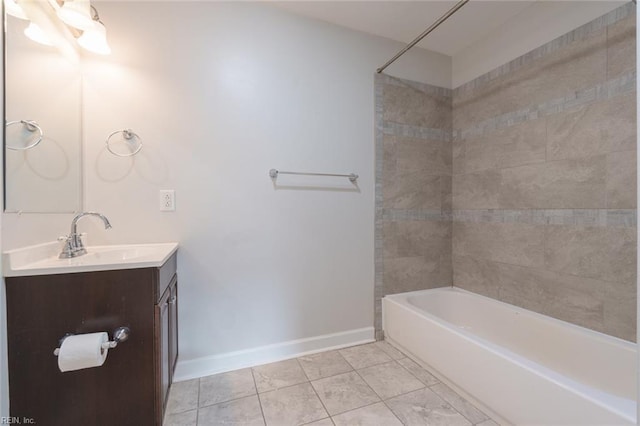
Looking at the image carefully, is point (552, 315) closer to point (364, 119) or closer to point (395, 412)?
point (395, 412)

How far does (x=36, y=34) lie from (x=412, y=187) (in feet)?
7.58

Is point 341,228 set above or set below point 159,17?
below

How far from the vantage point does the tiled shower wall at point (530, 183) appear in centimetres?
136

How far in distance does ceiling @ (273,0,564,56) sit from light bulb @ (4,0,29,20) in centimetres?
Result: 126

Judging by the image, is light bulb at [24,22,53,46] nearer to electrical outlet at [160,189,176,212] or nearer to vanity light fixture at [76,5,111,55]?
vanity light fixture at [76,5,111,55]

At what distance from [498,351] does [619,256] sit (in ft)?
Answer: 2.79

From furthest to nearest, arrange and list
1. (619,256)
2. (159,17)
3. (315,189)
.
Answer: (315,189), (159,17), (619,256)

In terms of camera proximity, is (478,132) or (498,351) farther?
(478,132)

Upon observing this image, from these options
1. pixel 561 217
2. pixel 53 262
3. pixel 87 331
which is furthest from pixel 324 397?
pixel 561 217

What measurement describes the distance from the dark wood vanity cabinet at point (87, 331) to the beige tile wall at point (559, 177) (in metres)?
2.19

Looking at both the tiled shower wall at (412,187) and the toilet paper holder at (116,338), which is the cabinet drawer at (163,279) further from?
the tiled shower wall at (412,187)

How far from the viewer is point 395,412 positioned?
4.22ft

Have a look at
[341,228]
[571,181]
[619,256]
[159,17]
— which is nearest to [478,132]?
[571,181]

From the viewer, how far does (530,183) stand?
5.70ft
